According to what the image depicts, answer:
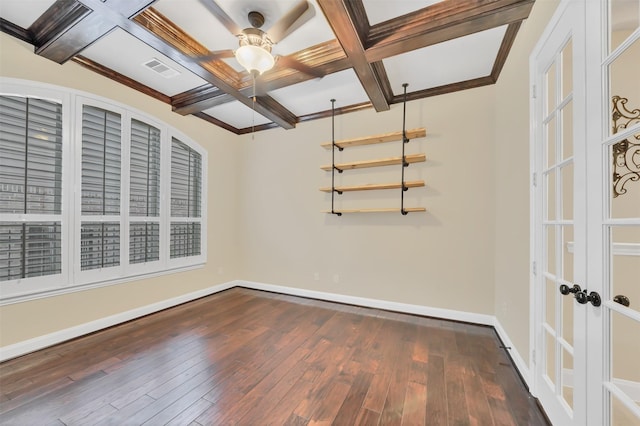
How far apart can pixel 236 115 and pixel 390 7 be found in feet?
9.44

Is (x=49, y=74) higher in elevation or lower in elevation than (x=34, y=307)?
higher

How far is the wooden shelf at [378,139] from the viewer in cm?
319

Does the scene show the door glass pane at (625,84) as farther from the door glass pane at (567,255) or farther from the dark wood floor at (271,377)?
the dark wood floor at (271,377)

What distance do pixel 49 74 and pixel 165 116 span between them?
118cm

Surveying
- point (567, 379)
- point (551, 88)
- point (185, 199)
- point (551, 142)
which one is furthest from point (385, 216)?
point (185, 199)

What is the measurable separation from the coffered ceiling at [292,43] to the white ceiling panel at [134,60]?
0.01 m

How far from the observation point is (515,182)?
86.5 inches

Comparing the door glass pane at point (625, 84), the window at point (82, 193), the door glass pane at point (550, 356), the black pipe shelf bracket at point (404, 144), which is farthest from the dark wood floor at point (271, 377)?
the door glass pane at point (625, 84)

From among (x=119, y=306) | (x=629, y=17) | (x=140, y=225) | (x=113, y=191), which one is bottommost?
(x=119, y=306)

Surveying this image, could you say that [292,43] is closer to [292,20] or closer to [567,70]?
[292,20]

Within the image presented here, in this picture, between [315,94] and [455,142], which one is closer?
[455,142]

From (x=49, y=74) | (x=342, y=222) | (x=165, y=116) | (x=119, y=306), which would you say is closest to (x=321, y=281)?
(x=342, y=222)

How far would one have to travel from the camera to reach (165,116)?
3568 mm

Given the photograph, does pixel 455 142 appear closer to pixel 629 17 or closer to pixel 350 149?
pixel 350 149
